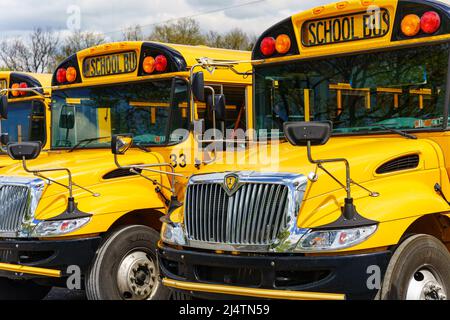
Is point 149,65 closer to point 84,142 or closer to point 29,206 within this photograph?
point 84,142

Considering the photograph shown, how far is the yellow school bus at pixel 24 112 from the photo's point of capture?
9.23 metres

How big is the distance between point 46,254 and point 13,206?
0.52m

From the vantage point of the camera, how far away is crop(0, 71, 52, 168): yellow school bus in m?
9.23

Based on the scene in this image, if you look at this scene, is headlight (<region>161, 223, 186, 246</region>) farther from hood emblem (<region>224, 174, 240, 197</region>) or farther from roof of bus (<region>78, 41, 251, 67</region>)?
roof of bus (<region>78, 41, 251, 67</region>)

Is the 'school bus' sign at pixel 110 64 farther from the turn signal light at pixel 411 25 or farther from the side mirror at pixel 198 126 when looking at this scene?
the turn signal light at pixel 411 25

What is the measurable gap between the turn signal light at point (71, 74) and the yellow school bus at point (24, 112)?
1828 mm

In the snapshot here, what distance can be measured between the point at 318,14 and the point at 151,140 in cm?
195

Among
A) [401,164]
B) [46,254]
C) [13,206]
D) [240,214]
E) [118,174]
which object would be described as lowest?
[46,254]

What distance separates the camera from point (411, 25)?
4844 millimetres

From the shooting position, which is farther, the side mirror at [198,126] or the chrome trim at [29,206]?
the side mirror at [198,126]

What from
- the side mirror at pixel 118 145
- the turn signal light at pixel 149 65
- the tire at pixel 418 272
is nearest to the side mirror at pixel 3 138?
the turn signal light at pixel 149 65

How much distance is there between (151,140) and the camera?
6.33 meters

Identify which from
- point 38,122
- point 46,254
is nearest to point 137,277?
point 46,254

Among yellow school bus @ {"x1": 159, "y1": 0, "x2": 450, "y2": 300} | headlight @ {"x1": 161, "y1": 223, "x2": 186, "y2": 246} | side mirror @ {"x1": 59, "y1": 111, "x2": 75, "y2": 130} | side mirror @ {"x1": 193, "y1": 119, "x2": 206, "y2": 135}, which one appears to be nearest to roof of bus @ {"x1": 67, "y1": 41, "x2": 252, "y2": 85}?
side mirror @ {"x1": 59, "y1": 111, "x2": 75, "y2": 130}
